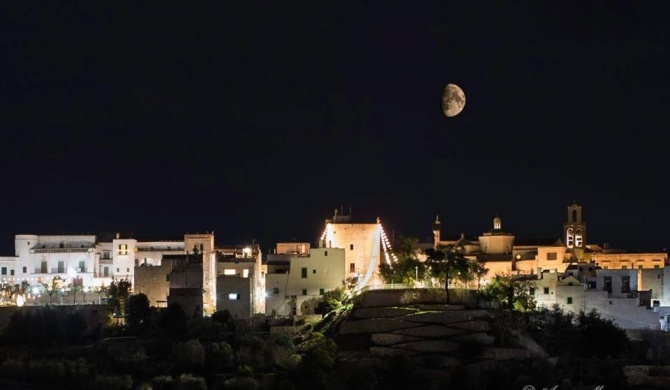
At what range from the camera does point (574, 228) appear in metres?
60.6

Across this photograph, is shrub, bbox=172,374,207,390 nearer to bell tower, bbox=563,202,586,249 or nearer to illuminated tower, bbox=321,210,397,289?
illuminated tower, bbox=321,210,397,289

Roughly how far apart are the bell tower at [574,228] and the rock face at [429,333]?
2243cm

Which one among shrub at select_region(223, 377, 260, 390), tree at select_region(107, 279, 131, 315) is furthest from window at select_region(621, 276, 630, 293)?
tree at select_region(107, 279, 131, 315)

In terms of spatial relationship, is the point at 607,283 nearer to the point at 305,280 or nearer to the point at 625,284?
the point at 625,284

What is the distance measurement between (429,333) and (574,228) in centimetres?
2542

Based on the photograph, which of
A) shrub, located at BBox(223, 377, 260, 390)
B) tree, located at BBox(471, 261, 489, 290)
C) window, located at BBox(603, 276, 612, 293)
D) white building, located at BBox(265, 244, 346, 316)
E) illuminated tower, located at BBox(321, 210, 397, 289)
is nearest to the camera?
shrub, located at BBox(223, 377, 260, 390)

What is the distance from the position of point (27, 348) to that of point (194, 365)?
6.05 m

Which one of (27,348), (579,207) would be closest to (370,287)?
(27,348)

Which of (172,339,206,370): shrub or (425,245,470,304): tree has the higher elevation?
(425,245,470,304): tree

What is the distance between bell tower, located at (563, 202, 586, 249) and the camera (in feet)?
198

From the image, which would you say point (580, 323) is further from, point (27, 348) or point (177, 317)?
point (27, 348)

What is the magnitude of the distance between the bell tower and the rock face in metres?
22.4

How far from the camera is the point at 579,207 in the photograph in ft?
201

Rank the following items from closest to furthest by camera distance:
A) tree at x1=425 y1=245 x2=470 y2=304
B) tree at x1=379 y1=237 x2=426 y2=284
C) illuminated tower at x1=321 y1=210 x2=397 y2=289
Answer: tree at x1=425 y1=245 x2=470 y2=304 < tree at x1=379 y1=237 x2=426 y2=284 < illuminated tower at x1=321 y1=210 x2=397 y2=289
